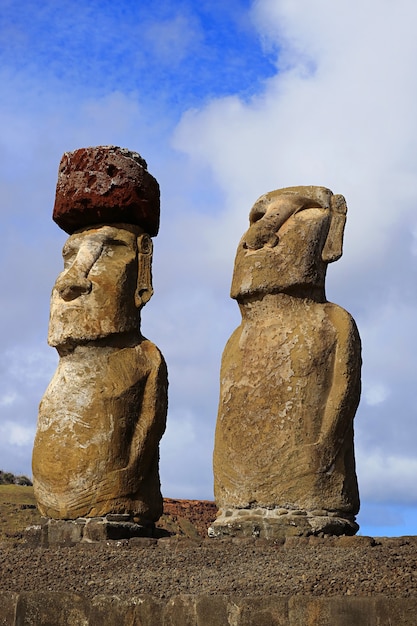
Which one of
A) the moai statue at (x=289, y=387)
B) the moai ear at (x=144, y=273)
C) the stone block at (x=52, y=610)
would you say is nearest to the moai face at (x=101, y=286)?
the moai ear at (x=144, y=273)

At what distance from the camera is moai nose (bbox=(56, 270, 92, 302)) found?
1158 cm

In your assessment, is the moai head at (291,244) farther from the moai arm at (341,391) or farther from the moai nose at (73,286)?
the moai nose at (73,286)

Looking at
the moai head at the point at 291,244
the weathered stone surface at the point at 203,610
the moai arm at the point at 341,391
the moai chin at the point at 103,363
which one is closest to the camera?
the weathered stone surface at the point at 203,610

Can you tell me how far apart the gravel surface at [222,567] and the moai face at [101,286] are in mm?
2304

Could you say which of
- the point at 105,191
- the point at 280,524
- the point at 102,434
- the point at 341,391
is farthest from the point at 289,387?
the point at 105,191

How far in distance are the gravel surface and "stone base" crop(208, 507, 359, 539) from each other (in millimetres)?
332

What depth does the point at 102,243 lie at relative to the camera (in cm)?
1194

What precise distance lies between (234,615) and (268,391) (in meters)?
3.02

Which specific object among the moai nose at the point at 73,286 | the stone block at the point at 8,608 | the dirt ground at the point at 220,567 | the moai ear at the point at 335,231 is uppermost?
the moai ear at the point at 335,231

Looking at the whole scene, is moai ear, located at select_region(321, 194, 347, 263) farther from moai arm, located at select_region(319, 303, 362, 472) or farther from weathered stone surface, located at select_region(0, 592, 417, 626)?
weathered stone surface, located at select_region(0, 592, 417, 626)

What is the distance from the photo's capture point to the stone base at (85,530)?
10.8 meters

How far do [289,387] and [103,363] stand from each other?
6.93 feet

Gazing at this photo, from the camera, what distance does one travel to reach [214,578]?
855 cm

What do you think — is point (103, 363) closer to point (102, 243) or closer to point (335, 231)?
point (102, 243)
